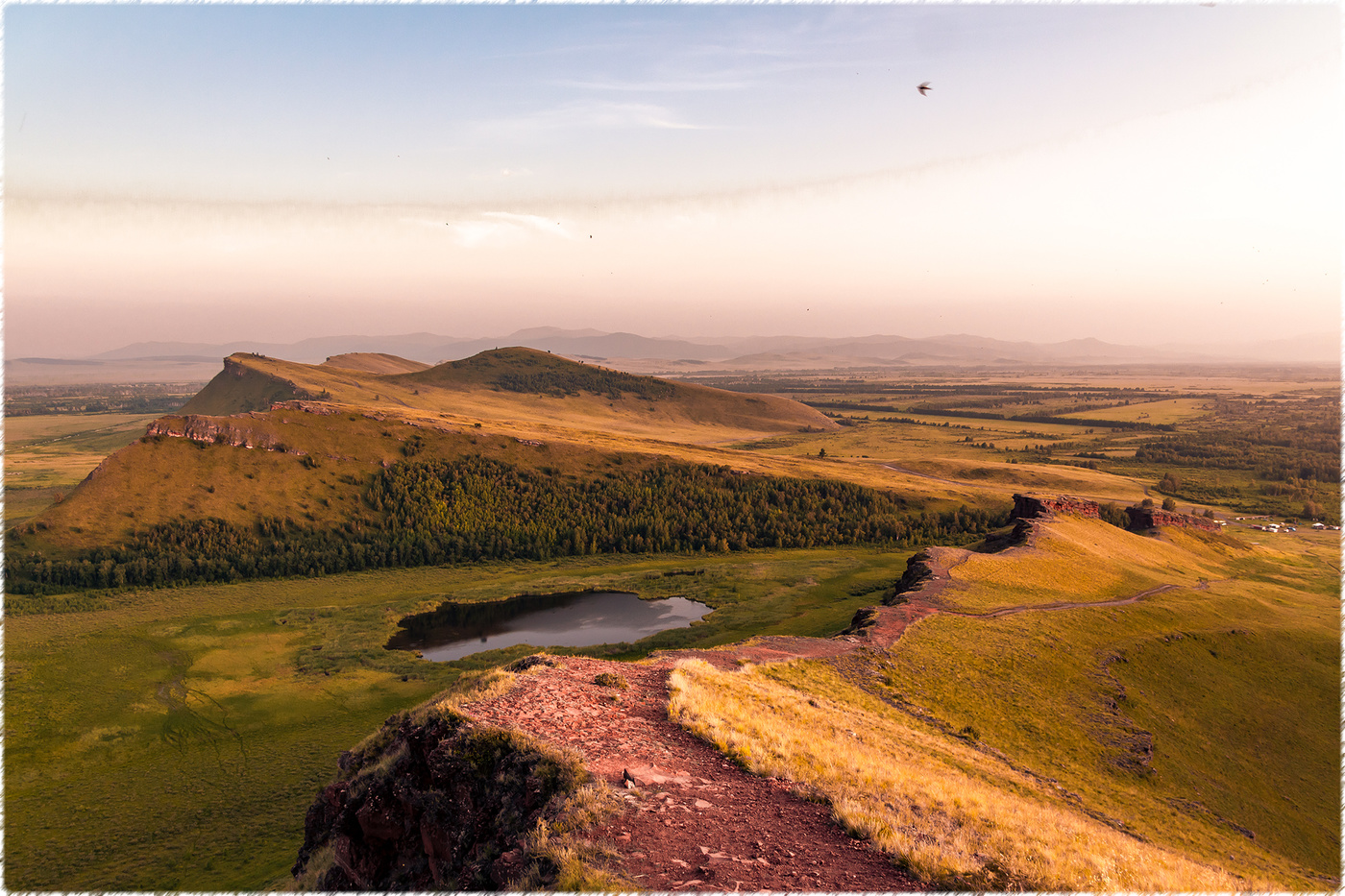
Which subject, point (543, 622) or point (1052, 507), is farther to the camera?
point (1052, 507)

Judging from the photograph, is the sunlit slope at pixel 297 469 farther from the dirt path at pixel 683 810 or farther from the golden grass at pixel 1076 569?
the dirt path at pixel 683 810

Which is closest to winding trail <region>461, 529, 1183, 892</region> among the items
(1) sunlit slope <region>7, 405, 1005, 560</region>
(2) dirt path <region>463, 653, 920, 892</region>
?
(2) dirt path <region>463, 653, 920, 892</region>

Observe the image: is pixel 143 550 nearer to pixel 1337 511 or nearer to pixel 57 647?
pixel 57 647

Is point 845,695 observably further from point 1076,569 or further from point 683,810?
point 1076,569

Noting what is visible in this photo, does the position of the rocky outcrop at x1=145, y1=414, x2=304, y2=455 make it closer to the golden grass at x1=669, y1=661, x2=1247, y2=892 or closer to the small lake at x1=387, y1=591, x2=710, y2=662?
→ the small lake at x1=387, y1=591, x2=710, y2=662

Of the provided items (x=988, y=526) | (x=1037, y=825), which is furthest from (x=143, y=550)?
(x=988, y=526)

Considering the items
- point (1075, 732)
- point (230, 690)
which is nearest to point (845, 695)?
point (1075, 732)
